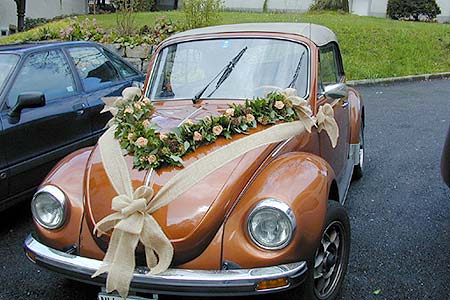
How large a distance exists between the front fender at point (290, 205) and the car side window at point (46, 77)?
2.64 m

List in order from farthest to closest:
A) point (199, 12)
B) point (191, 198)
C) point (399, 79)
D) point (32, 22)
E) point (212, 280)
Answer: point (32, 22) < point (399, 79) < point (199, 12) < point (191, 198) < point (212, 280)

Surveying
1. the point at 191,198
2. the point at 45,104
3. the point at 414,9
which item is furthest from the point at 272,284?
the point at 414,9

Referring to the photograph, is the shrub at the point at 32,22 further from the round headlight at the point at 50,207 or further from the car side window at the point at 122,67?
the round headlight at the point at 50,207

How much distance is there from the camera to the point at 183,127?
3012 millimetres

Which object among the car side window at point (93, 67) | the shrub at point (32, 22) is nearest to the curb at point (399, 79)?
the car side window at point (93, 67)

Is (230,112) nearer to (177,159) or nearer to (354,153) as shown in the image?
(177,159)

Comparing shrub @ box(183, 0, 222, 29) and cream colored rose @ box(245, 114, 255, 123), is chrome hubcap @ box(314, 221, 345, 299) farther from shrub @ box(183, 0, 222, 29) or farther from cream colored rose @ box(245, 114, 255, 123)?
shrub @ box(183, 0, 222, 29)

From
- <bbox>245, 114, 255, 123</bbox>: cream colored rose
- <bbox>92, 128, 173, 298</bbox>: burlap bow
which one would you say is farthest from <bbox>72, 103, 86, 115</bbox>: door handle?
<bbox>92, 128, 173, 298</bbox>: burlap bow

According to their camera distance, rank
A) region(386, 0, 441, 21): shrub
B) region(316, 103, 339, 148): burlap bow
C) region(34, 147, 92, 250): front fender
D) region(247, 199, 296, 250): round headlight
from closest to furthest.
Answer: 1. region(247, 199, 296, 250): round headlight
2. region(34, 147, 92, 250): front fender
3. region(316, 103, 339, 148): burlap bow
4. region(386, 0, 441, 21): shrub

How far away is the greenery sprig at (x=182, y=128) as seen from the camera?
286 centimetres

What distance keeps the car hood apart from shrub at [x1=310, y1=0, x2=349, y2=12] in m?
16.9

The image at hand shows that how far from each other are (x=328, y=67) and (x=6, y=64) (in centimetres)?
305

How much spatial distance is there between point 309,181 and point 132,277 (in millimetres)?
1142

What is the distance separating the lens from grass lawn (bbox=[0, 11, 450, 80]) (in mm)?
12289
